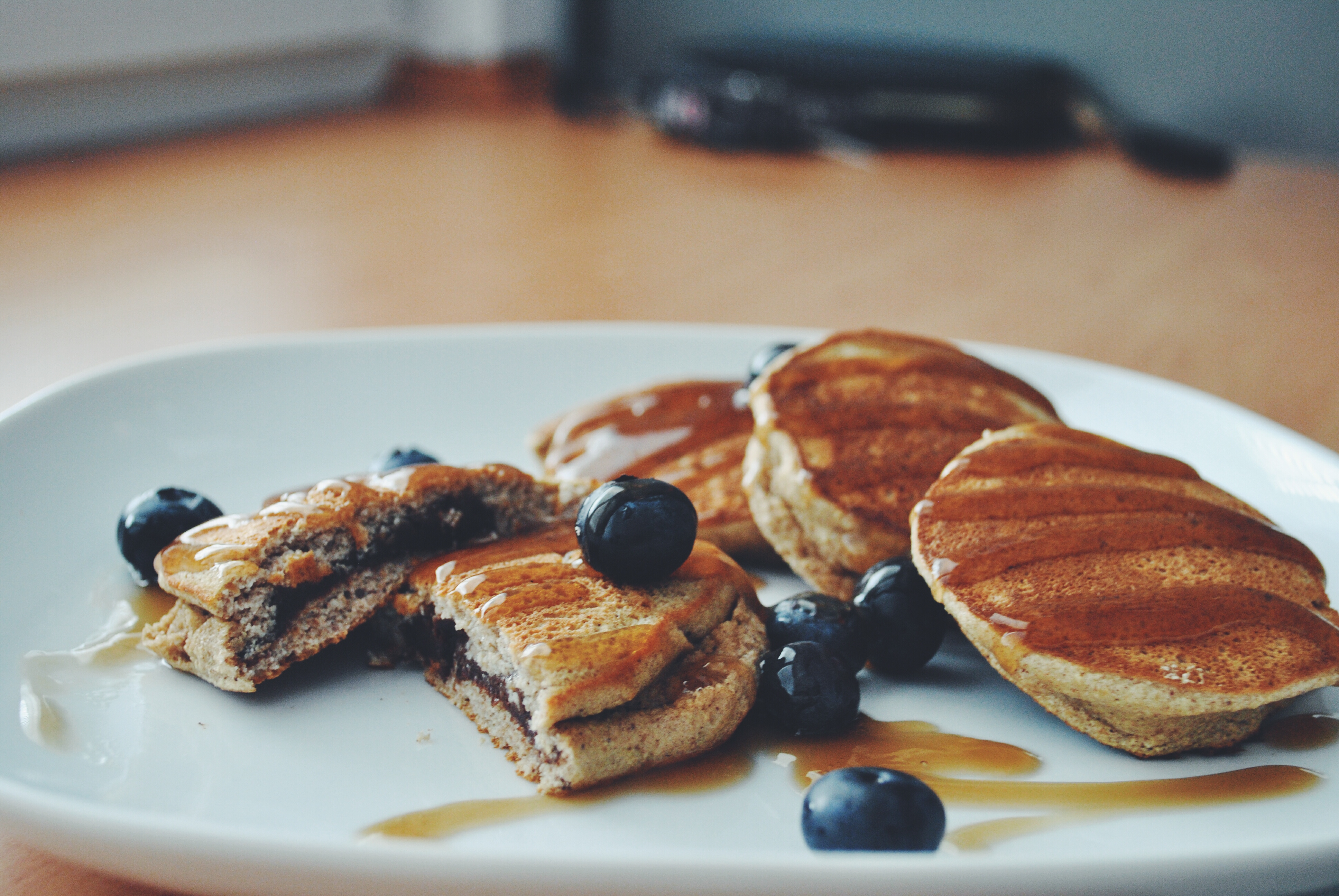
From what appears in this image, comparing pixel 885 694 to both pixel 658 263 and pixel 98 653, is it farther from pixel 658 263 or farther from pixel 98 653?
pixel 658 263

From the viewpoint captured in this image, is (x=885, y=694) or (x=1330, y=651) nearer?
(x=1330, y=651)

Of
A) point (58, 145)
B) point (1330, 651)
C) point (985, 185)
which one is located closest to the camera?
point (1330, 651)

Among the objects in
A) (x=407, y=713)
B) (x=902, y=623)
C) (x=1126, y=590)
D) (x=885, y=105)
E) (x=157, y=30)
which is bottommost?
(x=407, y=713)

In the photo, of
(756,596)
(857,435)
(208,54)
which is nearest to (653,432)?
(857,435)

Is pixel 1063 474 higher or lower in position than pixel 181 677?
higher

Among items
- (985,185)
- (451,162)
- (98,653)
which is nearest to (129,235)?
(451,162)

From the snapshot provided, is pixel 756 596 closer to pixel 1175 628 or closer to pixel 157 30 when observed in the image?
A: pixel 1175 628

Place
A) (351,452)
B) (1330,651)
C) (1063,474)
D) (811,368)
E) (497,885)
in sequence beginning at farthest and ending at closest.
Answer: (351,452)
(811,368)
(1063,474)
(1330,651)
(497,885)
